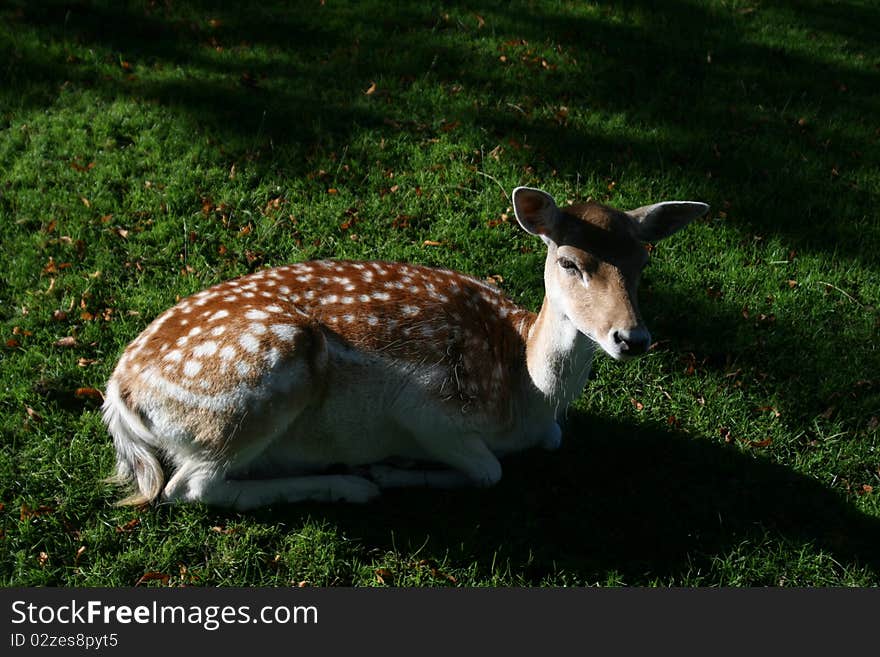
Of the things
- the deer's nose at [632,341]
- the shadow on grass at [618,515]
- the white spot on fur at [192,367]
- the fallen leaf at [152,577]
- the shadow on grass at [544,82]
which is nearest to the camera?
the deer's nose at [632,341]

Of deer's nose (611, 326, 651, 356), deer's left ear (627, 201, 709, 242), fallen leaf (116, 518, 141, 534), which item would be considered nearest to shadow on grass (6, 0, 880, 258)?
deer's left ear (627, 201, 709, 242)

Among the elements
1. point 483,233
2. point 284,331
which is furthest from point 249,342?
point 483,233

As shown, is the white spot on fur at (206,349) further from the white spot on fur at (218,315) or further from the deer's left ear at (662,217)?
the deer's left ear at (662,217)

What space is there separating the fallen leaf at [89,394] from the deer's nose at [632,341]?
2700 mm

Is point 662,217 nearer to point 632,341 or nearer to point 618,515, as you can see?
point 632,341

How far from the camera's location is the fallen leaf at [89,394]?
14.7ft

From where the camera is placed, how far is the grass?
3902 millimetres

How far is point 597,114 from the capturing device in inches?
275

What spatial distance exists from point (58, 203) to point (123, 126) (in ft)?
3.28

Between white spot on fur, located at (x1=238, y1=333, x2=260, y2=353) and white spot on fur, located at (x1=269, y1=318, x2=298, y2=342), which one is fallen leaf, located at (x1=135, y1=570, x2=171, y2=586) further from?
white spot on fur, located at (x1=269, y1=318, x2=298, y2=342)

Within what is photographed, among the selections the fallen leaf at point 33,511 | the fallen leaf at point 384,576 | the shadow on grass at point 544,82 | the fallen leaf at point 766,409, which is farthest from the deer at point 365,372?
the shadow on grass at point 544,82

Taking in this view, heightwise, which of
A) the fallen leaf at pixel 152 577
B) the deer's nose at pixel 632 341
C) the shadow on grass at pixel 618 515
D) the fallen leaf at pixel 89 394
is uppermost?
the deer's nose at pixel 632 341

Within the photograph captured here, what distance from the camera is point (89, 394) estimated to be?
177 inches

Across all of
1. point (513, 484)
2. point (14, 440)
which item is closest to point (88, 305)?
point (14, 440)
